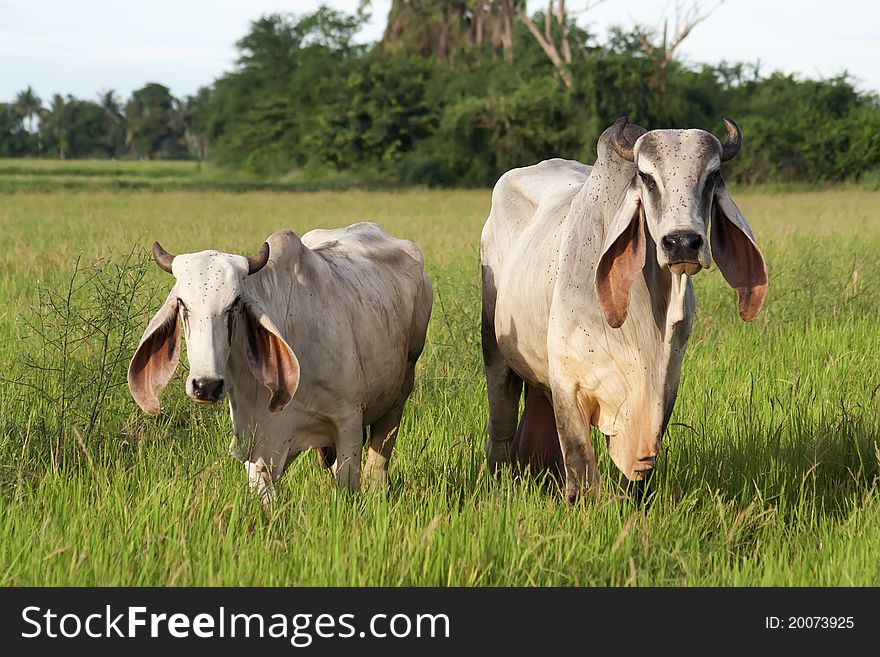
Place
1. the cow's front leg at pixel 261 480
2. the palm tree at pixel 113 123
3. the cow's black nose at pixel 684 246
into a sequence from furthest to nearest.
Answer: the palm tree at pixel 113 123 → the cow's front leg at pixel 261 480 → the cow's black nose at pixel 684 246

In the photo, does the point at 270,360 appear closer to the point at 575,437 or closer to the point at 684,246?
the point at 575,437

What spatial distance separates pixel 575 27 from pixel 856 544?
41369mm

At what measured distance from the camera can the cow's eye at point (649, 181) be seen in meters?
3.47

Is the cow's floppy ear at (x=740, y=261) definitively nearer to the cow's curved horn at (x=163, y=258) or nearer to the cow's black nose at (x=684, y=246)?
the cow's black nose at (x=684, y=246)

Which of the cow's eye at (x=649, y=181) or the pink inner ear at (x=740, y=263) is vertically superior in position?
the cow's eye at (x=649, y=181)

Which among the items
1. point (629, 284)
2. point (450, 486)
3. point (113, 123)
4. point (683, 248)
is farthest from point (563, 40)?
point (113, 123)

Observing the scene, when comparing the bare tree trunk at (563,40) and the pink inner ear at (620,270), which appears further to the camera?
the bare tree trunk at (563,40)

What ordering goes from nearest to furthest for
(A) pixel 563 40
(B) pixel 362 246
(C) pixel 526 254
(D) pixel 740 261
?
(D) pixel 740 261 < (C) pixel 526 254 < (B) pixel 362 246 < (A) pixel 563 40

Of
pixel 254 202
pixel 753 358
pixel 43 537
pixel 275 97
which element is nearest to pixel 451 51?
pixel 275 97

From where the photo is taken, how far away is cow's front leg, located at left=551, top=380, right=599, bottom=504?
395cm

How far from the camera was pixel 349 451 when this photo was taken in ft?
13.3

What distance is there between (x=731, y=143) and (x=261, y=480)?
6.67 feet

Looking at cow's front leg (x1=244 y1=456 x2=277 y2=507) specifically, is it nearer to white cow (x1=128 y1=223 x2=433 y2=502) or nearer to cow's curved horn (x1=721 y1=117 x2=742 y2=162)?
white cow (x1=128 y1=223 x2=433 y2=502)

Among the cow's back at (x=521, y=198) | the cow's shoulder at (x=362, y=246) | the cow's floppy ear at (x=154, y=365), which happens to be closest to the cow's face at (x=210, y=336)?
the cow's floppy ear at (x=154, y=365)
